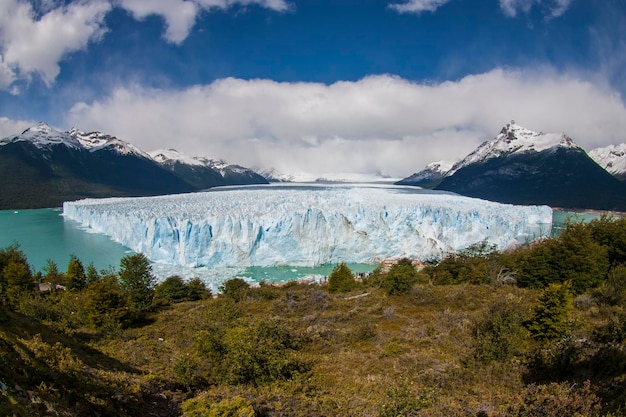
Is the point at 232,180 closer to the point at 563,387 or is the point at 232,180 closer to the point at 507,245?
the point at 507,245

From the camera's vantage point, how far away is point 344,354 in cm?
932

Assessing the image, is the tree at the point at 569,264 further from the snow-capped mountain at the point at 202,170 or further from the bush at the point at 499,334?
the snow-capped mountain at the point at 202,170

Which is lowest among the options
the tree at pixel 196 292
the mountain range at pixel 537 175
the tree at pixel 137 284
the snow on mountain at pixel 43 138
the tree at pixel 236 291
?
the tree at pixel 196 292

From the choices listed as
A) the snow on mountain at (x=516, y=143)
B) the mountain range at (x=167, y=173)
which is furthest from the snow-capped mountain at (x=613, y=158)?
the snow on mountain at (x=516, y=143)

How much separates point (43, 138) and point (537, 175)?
461ft

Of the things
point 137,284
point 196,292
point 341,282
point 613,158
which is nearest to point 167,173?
point 196,292

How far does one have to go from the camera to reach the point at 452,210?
32.4 meters

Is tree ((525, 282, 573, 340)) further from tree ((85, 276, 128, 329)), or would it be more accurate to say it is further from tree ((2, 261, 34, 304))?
tree ((2, 261, 34, 304))

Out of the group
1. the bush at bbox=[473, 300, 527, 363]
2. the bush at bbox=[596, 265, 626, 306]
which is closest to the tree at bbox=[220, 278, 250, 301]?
the bush at bbox=[473, 300, 527, 363]

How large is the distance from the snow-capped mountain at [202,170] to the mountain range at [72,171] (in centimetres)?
110

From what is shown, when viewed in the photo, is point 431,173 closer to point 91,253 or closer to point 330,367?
point 91,253

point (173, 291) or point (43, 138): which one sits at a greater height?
point (43, 138)

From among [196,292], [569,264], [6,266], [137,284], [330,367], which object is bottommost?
[196,292]

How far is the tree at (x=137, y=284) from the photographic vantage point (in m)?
16.2
